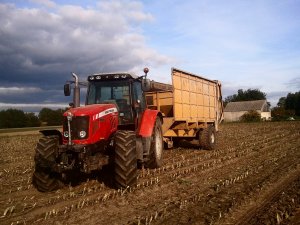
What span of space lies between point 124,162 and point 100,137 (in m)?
0.88

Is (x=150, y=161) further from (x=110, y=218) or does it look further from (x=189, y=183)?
(x=110, y=218)

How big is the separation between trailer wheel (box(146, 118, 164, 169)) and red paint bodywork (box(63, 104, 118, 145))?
152cm

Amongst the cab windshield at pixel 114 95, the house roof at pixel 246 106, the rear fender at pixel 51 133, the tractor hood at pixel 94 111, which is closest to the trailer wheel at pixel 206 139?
the cab windshield at pixel 114 95

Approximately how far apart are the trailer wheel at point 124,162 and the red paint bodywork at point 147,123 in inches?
52.0

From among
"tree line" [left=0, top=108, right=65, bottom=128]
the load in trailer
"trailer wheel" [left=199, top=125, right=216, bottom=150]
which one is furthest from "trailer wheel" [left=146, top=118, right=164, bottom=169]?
"tree line" [left=0, top=108, right=65, bottom=128]

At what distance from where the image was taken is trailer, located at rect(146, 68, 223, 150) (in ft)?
40.2

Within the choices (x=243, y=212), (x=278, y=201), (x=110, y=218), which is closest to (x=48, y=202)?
(x=110, y=218)

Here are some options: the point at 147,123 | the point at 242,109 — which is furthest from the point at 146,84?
the point at 242,109

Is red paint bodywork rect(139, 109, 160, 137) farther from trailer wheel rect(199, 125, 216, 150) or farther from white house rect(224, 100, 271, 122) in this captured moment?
white house rect(224, 100, 271, 122)

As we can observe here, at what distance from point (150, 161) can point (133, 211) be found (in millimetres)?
3767

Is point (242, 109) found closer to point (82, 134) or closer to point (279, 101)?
point (279, 101)

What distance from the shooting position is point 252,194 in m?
6.73

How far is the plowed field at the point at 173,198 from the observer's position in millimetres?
5578

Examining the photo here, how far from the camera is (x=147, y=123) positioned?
9.15 m
